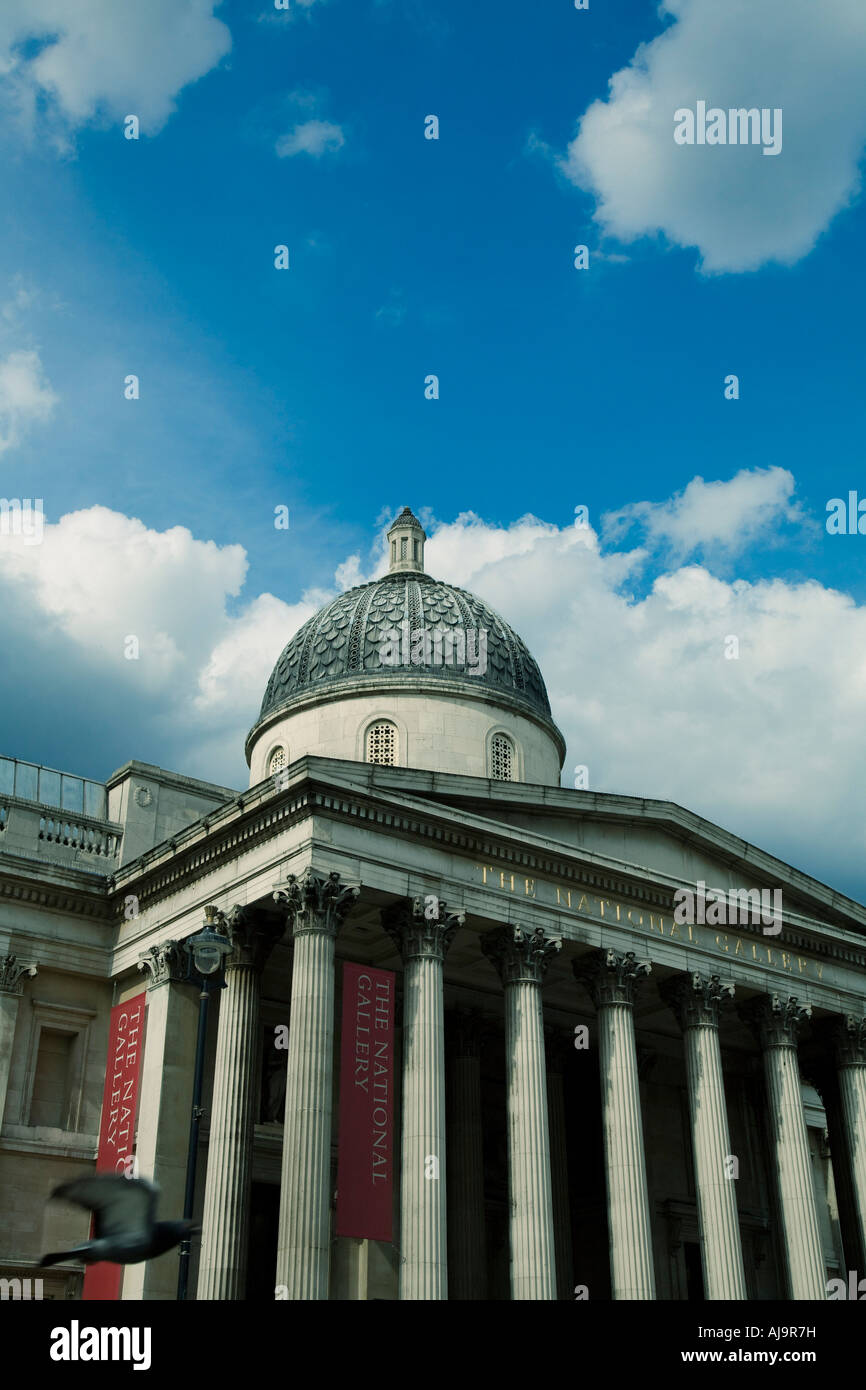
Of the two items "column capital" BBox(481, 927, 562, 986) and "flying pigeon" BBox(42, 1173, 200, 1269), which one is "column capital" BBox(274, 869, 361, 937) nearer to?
"column capital" BBox(481, 927, 562, 986)

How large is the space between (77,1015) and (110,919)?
2406mm

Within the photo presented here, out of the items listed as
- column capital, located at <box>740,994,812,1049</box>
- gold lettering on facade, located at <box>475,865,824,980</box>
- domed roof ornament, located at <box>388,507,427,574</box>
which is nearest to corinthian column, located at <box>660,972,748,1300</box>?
gold lettering on facade, located at <box>475,865,824,980</box>

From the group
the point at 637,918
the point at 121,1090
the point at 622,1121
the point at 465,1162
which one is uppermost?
the point at 637,918

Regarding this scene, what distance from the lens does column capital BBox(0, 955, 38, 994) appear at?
31.1 m

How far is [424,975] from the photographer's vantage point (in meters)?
27.5

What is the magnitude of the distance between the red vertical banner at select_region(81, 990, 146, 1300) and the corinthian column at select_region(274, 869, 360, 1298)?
5290mm

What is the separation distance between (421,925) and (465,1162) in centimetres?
863

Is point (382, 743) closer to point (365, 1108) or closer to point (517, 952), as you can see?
point (517, 952)

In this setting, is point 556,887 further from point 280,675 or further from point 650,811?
point 280,675

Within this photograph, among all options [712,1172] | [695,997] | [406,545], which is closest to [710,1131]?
[712,1172]

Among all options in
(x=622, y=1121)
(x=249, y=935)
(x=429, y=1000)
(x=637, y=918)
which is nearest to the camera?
(x=429, y=1000)

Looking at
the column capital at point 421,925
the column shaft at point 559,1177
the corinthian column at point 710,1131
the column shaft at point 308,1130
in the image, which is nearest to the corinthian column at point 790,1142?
the corinthian column at point 710,1131

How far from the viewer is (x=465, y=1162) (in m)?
33.3
